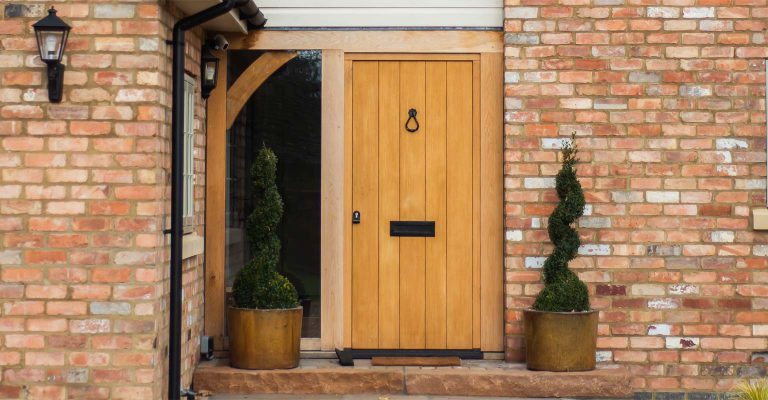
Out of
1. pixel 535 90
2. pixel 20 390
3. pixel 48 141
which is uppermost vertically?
pixel 535 90

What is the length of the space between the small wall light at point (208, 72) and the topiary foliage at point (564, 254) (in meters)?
2.54

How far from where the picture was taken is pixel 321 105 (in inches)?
291

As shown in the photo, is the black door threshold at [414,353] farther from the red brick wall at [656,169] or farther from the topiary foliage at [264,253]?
the topiary foliage at [264,253]

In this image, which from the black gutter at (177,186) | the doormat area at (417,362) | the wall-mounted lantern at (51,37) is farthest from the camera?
the doormat area at (417,362)

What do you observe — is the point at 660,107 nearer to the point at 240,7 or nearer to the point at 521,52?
the point at 521,52

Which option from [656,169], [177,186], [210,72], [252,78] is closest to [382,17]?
[252,78]

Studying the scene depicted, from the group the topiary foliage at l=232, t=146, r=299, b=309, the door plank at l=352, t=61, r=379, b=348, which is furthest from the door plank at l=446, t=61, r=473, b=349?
the topiary foliage at l=232, t=146, r=299, b=309

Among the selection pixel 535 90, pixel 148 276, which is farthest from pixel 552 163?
pixel 148 276

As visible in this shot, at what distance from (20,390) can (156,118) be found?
1774 mm

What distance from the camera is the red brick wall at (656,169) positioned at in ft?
23.3

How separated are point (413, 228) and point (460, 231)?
343 millimetres

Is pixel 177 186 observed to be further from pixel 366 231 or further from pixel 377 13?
pixel 377 13

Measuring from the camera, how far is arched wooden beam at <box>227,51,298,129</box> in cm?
743

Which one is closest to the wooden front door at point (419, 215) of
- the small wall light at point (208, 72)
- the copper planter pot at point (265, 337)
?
the copper planter pot at point (265, 337)
